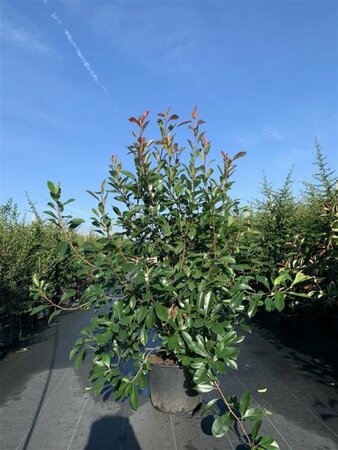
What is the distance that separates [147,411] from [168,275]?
4.66 feet

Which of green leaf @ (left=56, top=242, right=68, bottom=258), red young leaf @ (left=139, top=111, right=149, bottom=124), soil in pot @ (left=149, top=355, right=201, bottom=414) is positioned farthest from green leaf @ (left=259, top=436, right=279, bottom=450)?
red young leaf @ (left=139, top=111, right=149, bottom=124)

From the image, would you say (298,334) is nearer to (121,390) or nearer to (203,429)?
(203,429)

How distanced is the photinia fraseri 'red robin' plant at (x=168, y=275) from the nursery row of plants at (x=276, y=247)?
0.20 metres

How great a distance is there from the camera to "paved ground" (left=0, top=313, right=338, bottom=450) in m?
2.54

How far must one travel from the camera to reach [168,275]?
217 cm

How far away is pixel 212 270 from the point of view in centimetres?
231

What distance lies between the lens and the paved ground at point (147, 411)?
99.8 inches

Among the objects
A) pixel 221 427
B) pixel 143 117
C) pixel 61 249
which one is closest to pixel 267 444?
pixel 221 427

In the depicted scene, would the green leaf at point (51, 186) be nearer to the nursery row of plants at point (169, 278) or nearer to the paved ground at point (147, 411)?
the nursery row of plants at point (169, 278)

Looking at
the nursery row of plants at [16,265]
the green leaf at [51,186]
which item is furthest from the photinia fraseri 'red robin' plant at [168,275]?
the nursery row of plants at [16,265]

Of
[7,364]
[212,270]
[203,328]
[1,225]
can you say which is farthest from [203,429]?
[1,225]

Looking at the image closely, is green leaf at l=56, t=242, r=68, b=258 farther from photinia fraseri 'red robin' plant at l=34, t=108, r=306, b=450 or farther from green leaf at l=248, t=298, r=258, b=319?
green leaf at l=248, t=298, r=258, b=319

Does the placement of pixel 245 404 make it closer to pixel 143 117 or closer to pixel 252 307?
pixel 252 307

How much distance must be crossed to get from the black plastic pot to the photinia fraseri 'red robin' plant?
0.52ft
